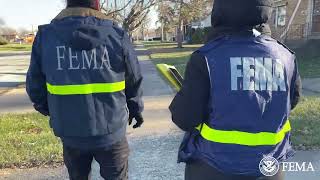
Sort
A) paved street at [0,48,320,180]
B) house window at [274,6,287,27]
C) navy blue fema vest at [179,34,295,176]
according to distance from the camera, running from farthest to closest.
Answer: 1. house window at [274,6,287,27]
2. paved street at [0,48,320,180]
3. navy blue fema vest at [179,34,295,176]

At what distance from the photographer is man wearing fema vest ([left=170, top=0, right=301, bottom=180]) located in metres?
2.25

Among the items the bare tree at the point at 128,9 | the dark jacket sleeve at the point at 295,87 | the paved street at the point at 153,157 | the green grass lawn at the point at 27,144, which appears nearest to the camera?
the dark jacket sleeve at the point at 295,87

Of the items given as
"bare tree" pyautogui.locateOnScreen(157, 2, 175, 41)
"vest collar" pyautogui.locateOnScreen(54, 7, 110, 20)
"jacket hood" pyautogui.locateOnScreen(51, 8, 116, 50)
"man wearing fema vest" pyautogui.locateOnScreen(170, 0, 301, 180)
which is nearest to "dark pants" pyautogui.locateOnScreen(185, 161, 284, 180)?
"man wearing fema vest" pyautogui.locateOnScreen(170, 0, 301, 180)

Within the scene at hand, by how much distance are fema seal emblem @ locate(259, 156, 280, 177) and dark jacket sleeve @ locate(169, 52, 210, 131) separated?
0.39 meters

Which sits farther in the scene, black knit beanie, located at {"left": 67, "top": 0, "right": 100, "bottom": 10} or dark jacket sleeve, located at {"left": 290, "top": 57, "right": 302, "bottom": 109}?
black knit beanie, located at {"left": 67, "top": 0, "right": 100, "bottom": 10}

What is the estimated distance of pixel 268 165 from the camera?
2.31 metres

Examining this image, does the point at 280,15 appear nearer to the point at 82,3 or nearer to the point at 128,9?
the point at 128,9

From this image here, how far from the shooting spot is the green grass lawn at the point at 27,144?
542cm

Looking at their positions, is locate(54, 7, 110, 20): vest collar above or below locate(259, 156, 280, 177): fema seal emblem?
above

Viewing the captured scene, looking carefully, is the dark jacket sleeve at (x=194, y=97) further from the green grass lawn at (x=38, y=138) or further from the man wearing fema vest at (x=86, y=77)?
the green grass lawn at (x=38, y=138)

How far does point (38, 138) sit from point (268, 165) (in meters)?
4.84

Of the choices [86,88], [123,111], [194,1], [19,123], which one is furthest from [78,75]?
[194,1]

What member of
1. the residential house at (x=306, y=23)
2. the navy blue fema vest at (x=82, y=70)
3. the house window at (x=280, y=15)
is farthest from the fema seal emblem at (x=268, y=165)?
the house window at (x=280, y=15)

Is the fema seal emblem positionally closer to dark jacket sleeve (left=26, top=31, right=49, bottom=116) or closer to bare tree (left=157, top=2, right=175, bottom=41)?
dark jacket sleeve (left=26, top=31, right=49, bottom=116)
